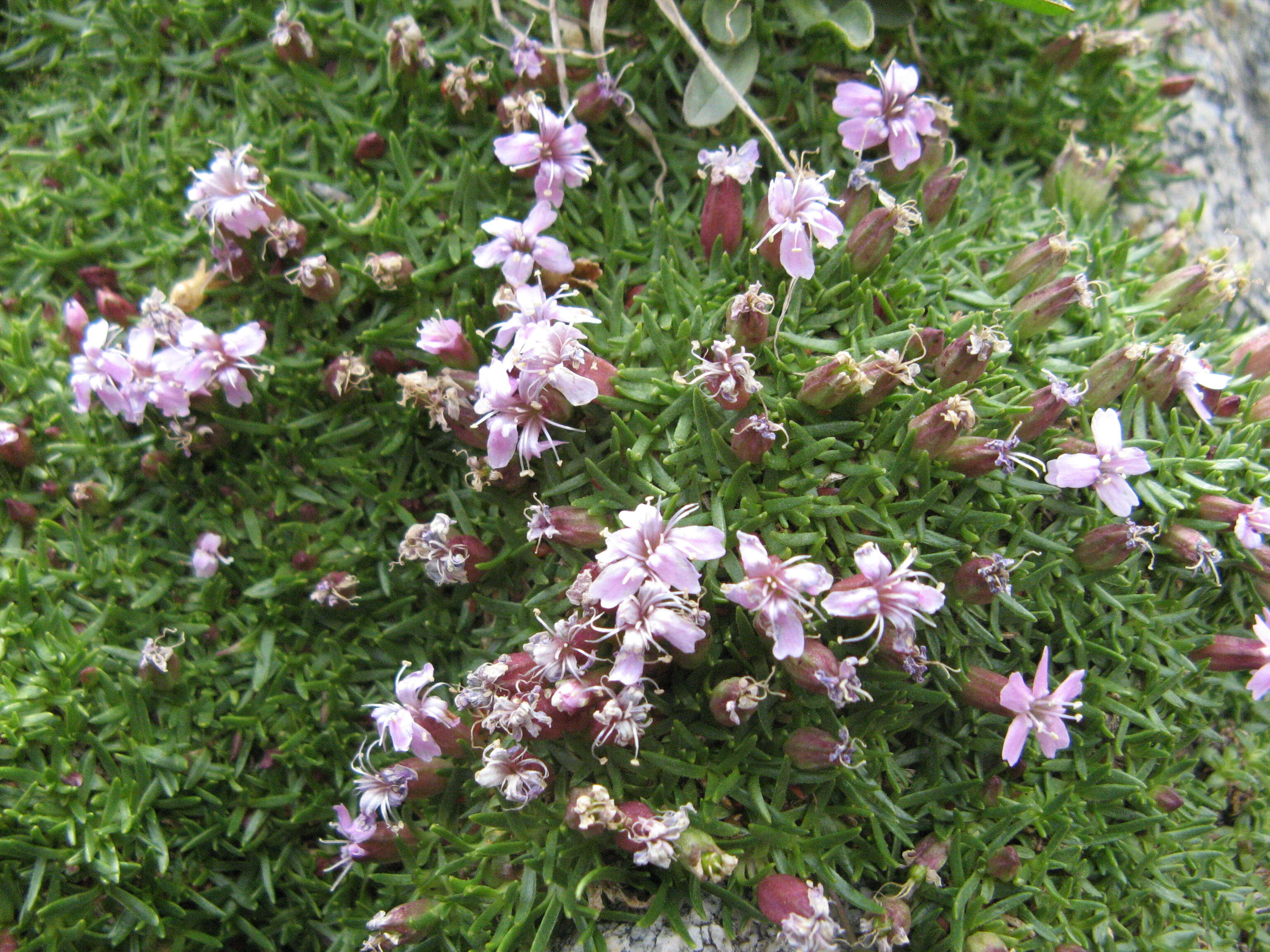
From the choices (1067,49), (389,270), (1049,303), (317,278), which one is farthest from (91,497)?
(1067,49)

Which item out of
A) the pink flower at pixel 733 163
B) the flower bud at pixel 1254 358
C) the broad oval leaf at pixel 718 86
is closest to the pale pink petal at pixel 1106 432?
the flower bud at pixel 1254 358

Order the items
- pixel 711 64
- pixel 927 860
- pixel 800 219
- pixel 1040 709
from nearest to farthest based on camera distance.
→ pixel 1040 709, pixel 927 860, pixel 800 219, pixel 711 64

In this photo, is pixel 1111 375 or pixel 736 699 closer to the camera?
pixel 736 699

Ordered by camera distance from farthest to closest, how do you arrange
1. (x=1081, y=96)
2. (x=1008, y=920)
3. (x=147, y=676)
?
(x=1081, y=96)
(x=147, y=676)
(x=1008, y=920)

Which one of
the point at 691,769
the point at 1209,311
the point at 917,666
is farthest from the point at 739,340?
the point at 1209,311

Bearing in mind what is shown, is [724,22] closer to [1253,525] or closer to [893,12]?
[893,12]

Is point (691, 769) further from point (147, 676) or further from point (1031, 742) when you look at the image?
point (147, 676)

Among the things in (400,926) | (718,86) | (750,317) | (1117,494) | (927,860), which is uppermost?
(718,86)
